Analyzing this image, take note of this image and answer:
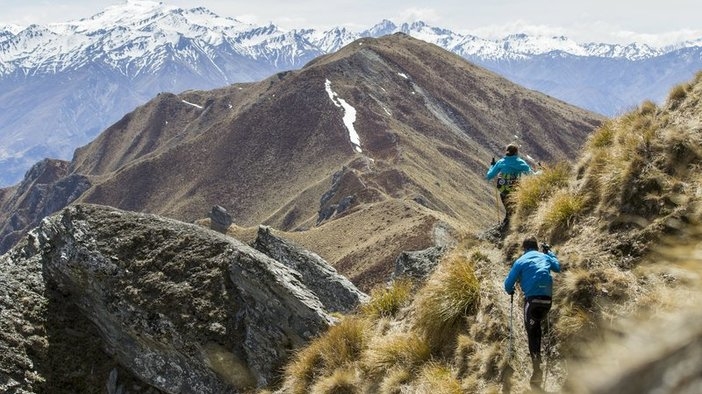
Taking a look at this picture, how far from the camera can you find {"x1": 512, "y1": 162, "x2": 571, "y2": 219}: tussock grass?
517 inches

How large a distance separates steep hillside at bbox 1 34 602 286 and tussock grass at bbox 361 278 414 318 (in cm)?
7317

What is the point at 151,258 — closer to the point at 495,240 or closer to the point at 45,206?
the point at 495,240

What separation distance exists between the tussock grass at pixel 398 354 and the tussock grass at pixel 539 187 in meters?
4.48

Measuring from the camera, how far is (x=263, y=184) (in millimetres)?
143625

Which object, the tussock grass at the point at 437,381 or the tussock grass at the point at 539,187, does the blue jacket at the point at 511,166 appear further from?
the tussock grass at the point at 437,381

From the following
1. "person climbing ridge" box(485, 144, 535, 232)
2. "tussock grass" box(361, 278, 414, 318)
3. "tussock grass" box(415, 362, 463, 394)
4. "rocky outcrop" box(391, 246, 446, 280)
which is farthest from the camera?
"rocky outcrop" box(391, 246, 446, 280)

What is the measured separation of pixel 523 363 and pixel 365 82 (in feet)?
514

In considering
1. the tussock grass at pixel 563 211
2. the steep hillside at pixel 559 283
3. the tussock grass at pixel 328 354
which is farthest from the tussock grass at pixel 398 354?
the tussock grass at pixel 563 211

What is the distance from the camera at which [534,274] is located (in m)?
8.81

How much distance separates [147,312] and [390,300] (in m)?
6.57

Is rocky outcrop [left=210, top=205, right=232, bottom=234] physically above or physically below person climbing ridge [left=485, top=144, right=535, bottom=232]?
below

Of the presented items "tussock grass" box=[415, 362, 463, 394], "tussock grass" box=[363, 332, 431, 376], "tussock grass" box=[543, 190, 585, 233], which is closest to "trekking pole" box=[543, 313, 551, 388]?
"tussock grass" box=[415, 362, 463, 394]

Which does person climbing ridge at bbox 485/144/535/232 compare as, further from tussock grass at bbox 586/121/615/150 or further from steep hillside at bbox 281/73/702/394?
tussock grass at bbox 586/121/615/150

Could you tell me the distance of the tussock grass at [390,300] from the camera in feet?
43.3
